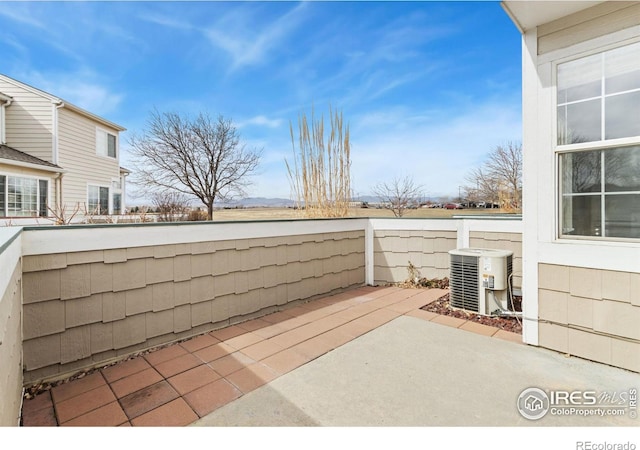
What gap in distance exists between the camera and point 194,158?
14.1 m

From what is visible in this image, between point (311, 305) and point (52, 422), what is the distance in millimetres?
2576

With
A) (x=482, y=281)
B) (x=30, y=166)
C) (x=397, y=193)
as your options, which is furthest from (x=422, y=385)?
(x=30, y=166)

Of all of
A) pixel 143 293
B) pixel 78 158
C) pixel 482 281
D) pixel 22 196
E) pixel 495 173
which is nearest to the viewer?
pixel 143 293

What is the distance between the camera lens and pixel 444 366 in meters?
2.30

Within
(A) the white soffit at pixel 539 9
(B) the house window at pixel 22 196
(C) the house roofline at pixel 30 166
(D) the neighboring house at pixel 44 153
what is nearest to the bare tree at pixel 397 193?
(A) the white soffit at pixel 539 9

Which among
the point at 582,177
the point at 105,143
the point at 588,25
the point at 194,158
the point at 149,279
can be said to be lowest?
the point at 149,279

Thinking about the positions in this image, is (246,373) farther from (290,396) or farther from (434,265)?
(434,265)

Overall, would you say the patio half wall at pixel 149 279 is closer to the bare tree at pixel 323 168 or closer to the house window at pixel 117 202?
the bare tree at pixel 323 168

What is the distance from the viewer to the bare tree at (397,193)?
9.87m

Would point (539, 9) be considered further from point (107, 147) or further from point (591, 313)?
point (107, 147)

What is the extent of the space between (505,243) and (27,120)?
13543 millimetres

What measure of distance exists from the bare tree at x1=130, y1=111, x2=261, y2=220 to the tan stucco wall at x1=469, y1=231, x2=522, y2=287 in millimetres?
11455

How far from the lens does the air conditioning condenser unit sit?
131 inches
